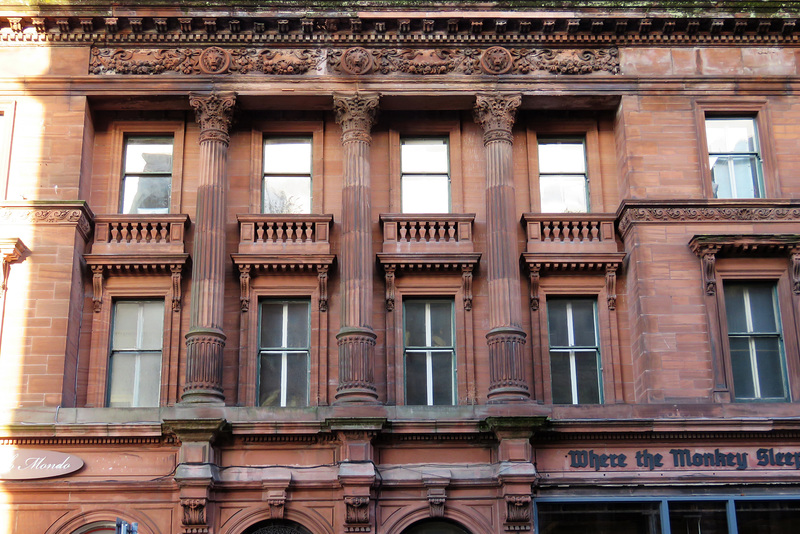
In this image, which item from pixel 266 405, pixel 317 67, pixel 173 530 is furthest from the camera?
pixel 317 67

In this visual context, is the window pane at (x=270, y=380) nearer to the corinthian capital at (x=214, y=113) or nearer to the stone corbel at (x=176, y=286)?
the stone corbel at (x=176, y=286)

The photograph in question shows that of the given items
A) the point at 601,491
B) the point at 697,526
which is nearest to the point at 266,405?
the point at 601,491

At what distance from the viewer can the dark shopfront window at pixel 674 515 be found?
2097 cm

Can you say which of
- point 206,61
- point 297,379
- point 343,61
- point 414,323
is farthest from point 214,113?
point 414,323

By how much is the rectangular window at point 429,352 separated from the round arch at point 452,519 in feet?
7.98

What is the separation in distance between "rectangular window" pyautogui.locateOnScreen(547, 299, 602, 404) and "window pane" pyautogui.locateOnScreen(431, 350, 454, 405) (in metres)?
2.22

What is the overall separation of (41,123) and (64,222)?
8.48 feet

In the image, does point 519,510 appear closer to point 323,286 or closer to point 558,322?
point 558,322

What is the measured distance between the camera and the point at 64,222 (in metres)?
22.8

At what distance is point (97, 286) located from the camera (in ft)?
75.8

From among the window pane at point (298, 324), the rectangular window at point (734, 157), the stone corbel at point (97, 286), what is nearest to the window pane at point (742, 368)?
the rectangular window at point (734, 157)

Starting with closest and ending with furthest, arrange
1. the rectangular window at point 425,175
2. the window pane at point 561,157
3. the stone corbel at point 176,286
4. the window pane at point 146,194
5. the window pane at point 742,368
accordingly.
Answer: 1. the window pane at point 742,368
2. the stone corbel at point 176,286
3. the window pane at point 146,194
4. the rectangular window at point 425,175
5. the window pane at point 561,157

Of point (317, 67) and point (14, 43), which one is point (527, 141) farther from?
point (14, 43)

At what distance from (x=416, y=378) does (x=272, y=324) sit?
336cm
